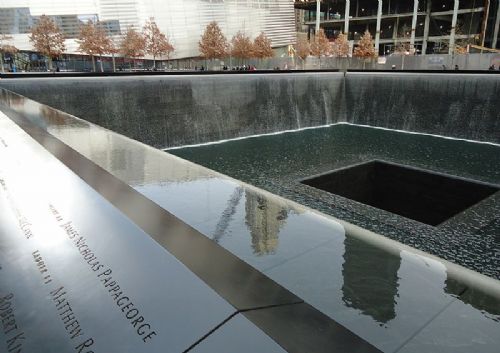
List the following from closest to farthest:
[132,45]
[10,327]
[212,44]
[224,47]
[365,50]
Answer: [10,327]
[132,45]
[212,44]
[365,50]
[224,47]

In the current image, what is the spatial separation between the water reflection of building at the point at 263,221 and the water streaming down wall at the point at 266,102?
8.51m

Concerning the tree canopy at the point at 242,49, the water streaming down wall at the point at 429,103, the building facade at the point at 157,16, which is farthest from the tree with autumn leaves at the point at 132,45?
the water streaming down wall at the point at 429,103

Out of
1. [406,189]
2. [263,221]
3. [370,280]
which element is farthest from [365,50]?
[370,280]

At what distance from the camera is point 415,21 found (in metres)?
38.8

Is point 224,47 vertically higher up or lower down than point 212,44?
lower down

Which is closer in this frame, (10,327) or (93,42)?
(10,327)

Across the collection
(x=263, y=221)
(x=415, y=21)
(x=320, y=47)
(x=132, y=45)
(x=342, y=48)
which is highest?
(x=415, y=21)

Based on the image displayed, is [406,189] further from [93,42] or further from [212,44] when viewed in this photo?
[93,42]

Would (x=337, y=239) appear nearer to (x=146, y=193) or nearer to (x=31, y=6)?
(x=146, y=193)

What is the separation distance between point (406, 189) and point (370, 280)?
6.94 metres

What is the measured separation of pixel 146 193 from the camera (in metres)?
2.02

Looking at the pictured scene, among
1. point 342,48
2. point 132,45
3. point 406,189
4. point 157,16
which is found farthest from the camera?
point 157,16

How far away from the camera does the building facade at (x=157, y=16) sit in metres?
36.6

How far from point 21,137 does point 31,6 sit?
135 ft
